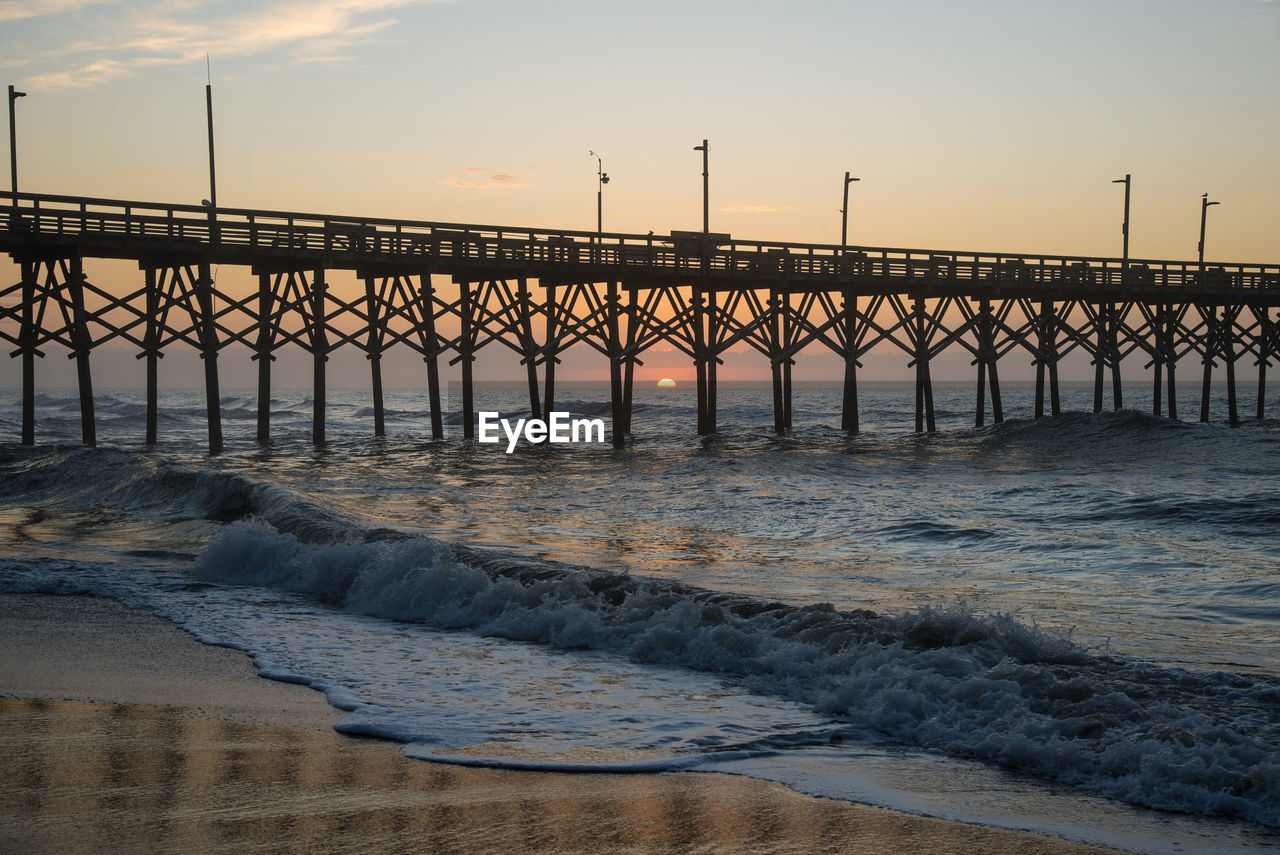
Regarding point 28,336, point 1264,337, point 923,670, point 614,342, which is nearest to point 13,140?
point 28,336

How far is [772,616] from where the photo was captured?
764cm

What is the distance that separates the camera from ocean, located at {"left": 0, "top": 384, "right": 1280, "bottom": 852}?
5121 millimetres

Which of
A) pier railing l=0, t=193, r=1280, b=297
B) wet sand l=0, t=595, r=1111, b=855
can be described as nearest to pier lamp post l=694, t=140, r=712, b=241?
pier railing l=0, t=193, r=1280, b=297

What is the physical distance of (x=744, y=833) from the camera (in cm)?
423

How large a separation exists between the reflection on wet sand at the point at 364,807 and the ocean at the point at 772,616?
27 cm

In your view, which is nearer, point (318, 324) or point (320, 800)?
point (320, 800)

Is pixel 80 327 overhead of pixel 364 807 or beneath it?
overhead

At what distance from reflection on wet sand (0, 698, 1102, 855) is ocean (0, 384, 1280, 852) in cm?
27

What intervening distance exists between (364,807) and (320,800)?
0.21 metres

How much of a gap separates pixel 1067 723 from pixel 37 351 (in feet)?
72.4

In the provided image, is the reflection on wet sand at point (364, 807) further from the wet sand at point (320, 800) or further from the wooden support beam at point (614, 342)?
the wooden support beam at point (614, 342)

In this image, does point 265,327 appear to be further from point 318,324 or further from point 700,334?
point 700,334

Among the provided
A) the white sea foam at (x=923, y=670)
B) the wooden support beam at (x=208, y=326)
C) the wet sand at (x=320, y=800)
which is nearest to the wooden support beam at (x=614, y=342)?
the wooden support beam at (x=208, y=326)

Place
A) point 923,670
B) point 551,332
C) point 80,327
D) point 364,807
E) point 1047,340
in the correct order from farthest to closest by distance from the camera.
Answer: point 1047,340
point 551,332
point 80,327
point 923,670
point 364,807
